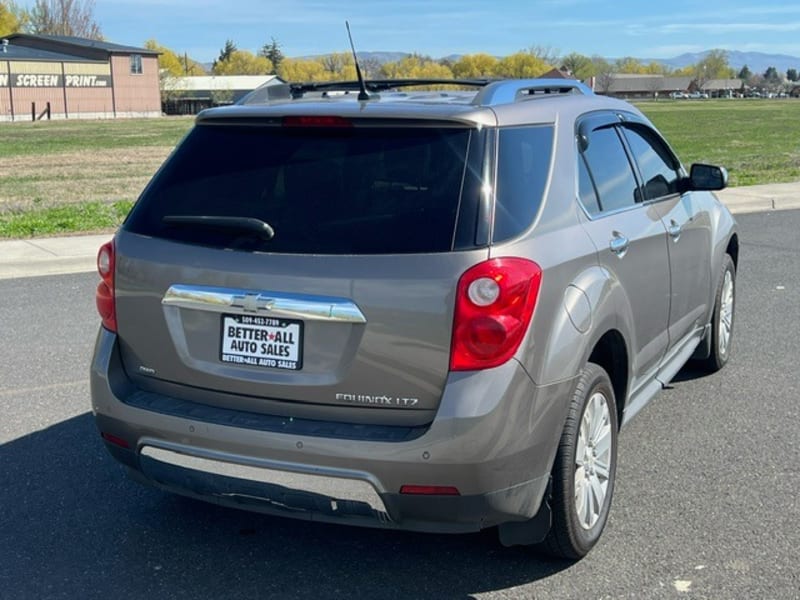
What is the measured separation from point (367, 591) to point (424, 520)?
1.60ft

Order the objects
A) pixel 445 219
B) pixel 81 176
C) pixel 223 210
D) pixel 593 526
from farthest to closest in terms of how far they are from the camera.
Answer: pixel 81 176 < pixel 593 526 < pixel 223 210 < pixel 445 219

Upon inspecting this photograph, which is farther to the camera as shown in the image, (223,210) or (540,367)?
(223,210)

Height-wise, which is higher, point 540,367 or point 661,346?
point 540,367

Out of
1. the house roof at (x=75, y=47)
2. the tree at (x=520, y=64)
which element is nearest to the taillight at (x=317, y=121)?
the house roof at (x=75, y=47)

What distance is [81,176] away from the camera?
928 inches

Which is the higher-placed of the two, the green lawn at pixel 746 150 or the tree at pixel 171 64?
the tree at pixel 171 64

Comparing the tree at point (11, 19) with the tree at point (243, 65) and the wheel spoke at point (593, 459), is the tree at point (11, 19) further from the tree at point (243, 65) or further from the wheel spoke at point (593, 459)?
the wheel spoke at point (593, 459)

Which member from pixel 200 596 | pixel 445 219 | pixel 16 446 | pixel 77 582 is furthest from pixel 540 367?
pixel 16 446

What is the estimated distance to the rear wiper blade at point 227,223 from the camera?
331 cm

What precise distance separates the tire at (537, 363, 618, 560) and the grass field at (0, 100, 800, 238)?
10.1 metres

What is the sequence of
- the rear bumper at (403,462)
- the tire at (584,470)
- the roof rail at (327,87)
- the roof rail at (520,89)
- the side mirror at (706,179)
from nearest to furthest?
1. the rear bumper at (403,462)
2. the tire at (584,470)
3. the roof rail at (520,89)
4. the roof rail at (327,87)
5. the side mirror at (706,179)

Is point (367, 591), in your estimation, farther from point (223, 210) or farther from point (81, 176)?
point (81, 176)

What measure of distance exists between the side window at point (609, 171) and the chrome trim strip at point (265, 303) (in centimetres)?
124

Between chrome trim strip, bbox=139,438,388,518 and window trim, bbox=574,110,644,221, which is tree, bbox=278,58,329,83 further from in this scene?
chrome trim strip, bbox=139,438,388,518
